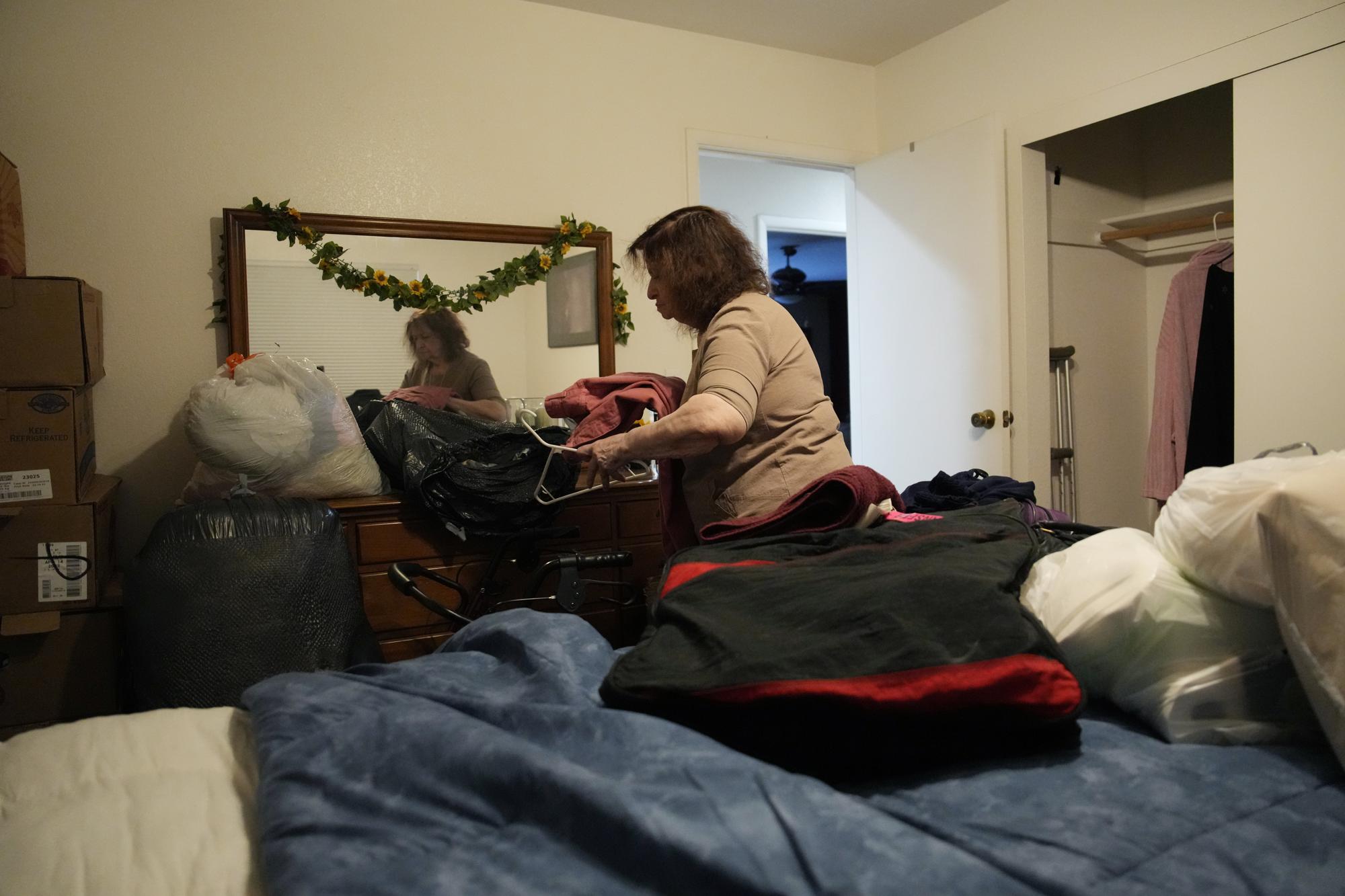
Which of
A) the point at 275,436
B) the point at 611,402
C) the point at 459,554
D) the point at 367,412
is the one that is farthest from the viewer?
the point at 367,412

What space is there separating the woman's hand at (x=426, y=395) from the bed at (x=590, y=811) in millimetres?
1899

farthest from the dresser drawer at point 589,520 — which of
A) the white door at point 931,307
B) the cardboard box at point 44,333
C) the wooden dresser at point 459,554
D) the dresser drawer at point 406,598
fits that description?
the white door at point 931,307

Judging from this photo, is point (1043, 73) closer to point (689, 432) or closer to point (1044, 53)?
point (1044, 53)

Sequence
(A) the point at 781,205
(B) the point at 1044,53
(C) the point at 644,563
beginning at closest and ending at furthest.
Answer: (C) the point at 644,563 → (B) the point at 1044,53 → (A) the point at 781,205

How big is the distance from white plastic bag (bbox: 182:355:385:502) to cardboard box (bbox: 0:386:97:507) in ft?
0.88

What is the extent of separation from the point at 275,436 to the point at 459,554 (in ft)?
2.00

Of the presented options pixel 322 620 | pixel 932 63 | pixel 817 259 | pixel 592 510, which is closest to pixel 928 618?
pixel 322 620

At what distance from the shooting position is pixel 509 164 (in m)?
3.18

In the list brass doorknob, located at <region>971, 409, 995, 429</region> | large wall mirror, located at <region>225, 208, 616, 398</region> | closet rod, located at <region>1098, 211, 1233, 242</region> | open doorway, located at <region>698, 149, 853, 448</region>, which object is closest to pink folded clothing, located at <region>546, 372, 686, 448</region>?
large wall mirror, located at <region>225, 208, 616, 398</region>

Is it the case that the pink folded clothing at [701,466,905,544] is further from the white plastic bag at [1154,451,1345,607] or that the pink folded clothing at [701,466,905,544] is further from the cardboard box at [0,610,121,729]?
the cardboard box at [0,610,121,729]

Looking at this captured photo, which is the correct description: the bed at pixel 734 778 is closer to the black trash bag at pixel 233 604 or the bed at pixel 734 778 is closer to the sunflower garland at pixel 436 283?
the black trash bag at pixel 233 604

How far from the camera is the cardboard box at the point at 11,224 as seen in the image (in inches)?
89.0

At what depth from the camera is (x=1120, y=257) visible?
3.61 metres

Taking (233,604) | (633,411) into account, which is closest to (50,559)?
(233,604)
